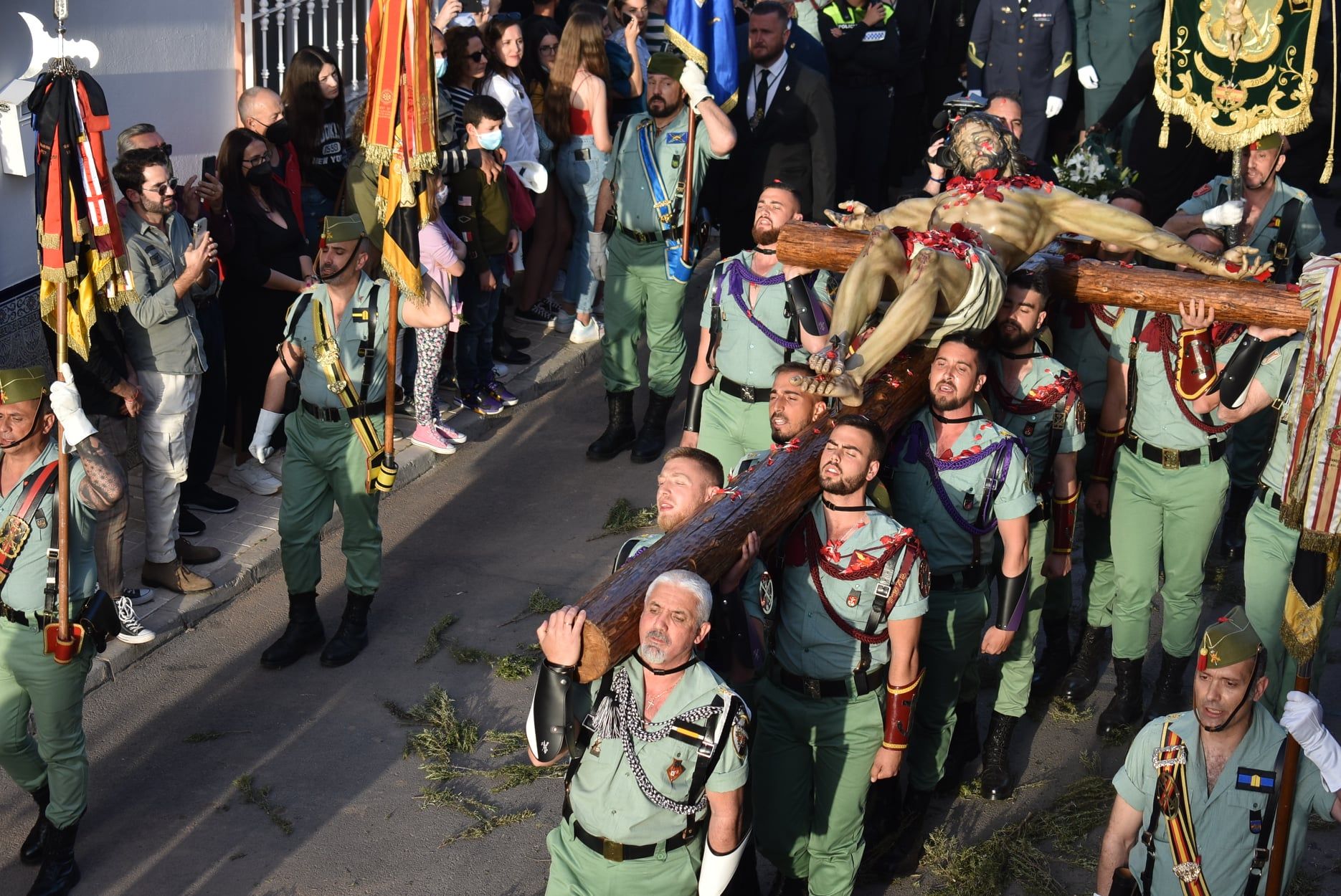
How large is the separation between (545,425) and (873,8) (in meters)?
4.69

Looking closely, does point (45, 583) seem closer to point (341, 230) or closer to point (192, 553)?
point (341, 230)

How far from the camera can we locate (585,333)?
12031 millimetres

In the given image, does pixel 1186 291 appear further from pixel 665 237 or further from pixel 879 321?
pixel 665 237

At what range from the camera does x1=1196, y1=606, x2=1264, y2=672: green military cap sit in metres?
5.15

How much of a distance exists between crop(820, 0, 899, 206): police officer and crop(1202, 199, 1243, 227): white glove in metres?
4.92

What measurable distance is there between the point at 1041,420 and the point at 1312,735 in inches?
94.0

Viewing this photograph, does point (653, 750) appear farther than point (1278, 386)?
No

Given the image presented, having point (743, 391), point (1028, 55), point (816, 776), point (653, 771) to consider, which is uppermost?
point (1028, 55)

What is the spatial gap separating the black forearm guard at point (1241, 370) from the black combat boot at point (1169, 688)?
137cm

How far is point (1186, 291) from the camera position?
264 inches

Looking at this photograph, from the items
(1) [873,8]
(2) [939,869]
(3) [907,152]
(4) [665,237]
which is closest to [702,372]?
(4) [665,237]

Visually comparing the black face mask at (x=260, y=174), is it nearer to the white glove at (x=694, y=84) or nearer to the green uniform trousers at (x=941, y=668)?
the white glove at (x=694, y=84)

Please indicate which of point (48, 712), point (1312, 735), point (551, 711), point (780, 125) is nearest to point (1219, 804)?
point (1312, 735)

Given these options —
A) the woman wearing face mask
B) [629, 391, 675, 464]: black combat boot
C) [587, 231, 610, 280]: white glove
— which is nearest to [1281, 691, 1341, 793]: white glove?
[629, 391, 675, 464]: black combat boot
